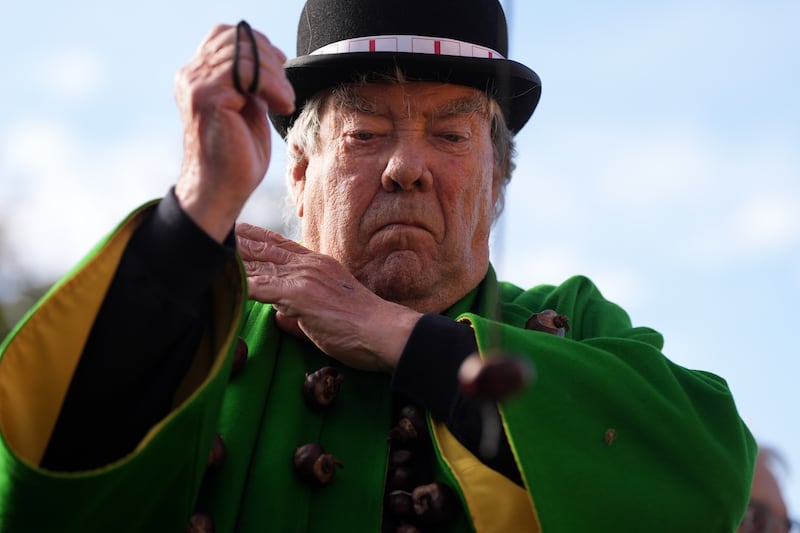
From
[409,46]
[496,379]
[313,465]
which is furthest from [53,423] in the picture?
[409,46]

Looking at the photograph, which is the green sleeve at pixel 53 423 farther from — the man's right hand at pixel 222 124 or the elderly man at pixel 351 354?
the man's right hand at pixel 222 124

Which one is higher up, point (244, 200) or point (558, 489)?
point (244, 200)

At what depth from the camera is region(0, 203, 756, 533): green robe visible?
10.4 ft

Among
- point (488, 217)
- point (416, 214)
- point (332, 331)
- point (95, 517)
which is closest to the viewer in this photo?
point (95, 517)

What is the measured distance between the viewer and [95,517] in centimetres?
319

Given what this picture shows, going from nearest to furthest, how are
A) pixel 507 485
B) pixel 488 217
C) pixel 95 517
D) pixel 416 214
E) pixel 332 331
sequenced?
pixel 95 517 < pixel 507 485 < pixel 332 331 < pixel 416 214 < pixel 488 217

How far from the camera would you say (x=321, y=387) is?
12.6 ft

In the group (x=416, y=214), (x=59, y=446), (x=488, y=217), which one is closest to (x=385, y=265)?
(x=416, y=214)

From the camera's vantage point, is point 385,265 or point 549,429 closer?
point 549,429

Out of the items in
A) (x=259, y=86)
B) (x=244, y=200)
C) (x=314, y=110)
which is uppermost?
(x=314, y=110)

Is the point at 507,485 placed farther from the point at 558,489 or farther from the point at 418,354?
the point at 418,354

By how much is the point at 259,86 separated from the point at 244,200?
0.27 meters

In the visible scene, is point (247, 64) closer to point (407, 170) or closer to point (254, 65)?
point (254, 65)

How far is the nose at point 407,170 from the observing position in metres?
4.20
